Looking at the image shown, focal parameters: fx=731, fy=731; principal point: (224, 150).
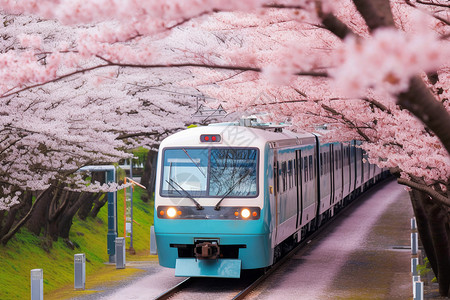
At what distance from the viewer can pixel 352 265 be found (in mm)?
15602

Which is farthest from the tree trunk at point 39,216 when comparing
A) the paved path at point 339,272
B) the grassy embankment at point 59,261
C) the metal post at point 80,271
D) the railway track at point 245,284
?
the railway track at point 245,284

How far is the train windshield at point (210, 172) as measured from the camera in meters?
12.5

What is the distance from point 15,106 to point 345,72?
9393mm

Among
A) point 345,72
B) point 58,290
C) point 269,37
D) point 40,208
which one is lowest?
point 58,290

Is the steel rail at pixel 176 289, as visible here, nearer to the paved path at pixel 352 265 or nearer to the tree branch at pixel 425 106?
the paved path at pixel 352 265

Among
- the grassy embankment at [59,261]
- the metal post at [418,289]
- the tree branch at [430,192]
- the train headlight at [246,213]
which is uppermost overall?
the tree branch at [430,192]

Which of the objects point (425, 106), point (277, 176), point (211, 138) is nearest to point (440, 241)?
point (277, 176)

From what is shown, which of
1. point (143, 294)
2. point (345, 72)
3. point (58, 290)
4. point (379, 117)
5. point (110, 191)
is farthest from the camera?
point (110, 191)

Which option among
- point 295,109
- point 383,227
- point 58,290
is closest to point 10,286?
point 58,290

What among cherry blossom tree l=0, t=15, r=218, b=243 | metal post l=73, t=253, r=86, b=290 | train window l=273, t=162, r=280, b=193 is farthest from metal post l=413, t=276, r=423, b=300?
metal post l=73, t=253, r=86, b=290

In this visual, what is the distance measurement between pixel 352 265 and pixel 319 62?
37.2ft

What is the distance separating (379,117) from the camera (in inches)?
425

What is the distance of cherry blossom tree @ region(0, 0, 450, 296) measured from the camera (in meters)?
3.46

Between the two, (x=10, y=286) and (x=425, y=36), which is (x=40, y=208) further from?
(x=425, y=36)
